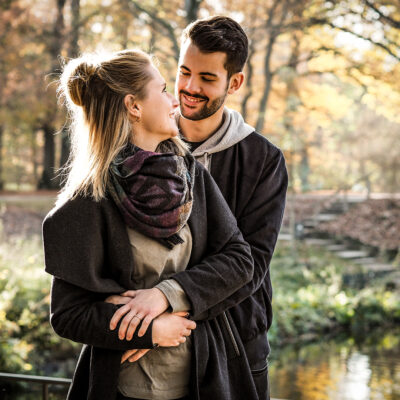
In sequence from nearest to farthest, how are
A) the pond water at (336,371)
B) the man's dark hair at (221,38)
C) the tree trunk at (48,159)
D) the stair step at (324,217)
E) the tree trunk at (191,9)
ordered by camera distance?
the man's dark hair at (221,38)
the pond water at (336,371)
the tree trunk at (191,9)
the stair step at (324,217)
the tree trunk at (48,159)

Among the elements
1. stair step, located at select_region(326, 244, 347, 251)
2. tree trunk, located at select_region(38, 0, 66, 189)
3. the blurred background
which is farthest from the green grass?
tree trunk, located at select_region(38, 0, 66, 189)

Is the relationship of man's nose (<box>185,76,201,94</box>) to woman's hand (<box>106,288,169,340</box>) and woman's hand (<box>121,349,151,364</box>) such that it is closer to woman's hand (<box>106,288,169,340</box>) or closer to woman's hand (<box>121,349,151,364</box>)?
woman's hand (<box>106,288,169,340</box>)

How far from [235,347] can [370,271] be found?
10995 millimetres

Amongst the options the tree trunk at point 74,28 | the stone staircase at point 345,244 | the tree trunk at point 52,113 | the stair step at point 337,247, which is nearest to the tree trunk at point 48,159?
the tree trunk at point 52,113

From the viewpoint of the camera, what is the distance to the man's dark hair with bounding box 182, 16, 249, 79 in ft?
6.93

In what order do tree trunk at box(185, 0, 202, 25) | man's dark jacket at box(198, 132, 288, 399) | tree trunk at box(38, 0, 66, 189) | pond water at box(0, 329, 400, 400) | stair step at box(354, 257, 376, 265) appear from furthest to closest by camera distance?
tree trunk at box(38, 0, 66, 189), stair step at box(354, 257, 376, 265), tree trunk at box(185, 0, 202, 25), pond water at box(0, 329, 400, 400), man's dark jacket at box(198, 132, 288, 399)

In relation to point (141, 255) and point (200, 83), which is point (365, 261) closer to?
point (200, 83)

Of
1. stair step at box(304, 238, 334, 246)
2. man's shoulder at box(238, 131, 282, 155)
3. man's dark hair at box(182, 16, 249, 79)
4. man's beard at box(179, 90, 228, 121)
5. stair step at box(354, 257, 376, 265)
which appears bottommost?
stair step at box(354, 257, 376, 265)

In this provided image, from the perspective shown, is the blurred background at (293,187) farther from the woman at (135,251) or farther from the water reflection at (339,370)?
the woman at (135,251)

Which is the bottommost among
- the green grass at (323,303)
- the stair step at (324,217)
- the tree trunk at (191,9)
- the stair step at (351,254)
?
the green grass at (323,303)

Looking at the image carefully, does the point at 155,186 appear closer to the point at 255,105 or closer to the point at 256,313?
the point at 256,313

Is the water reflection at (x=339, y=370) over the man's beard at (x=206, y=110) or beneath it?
beneath

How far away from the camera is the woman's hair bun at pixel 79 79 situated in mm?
1777

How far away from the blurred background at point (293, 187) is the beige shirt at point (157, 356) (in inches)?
159
